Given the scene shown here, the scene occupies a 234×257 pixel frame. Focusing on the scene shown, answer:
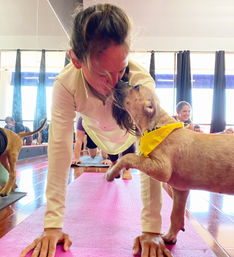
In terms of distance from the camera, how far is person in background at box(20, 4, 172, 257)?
2.47ft

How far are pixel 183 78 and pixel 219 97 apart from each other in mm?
1069

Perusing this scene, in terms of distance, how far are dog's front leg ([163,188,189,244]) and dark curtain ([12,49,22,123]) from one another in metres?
3.57

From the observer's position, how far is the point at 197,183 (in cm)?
79

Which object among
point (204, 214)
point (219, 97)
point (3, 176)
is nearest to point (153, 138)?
point (204, 214)

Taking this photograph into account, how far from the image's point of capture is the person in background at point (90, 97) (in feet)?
2.47

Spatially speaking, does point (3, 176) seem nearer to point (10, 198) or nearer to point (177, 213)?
point (10, 198)

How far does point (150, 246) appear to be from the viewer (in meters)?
0.85

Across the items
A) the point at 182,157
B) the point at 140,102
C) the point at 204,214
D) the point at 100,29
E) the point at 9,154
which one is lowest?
the point at 204,214

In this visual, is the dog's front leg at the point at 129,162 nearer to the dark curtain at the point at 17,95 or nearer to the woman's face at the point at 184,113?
the woman's face at the point at 184,113

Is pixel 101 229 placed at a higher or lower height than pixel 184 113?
lower

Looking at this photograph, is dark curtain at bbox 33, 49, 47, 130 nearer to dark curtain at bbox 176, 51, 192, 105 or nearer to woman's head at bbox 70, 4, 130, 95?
dark curtain at bbox 176, 51, 192, 105

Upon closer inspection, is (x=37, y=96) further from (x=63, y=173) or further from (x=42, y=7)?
(x=63, y=173)

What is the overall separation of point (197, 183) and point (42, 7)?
4.24m

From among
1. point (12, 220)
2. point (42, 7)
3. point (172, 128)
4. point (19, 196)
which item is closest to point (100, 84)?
point (172, 128)
